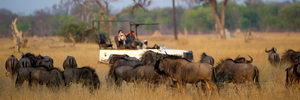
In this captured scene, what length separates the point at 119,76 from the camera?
520 inches

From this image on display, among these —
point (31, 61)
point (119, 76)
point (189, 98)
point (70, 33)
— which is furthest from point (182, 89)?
point (70, 33)

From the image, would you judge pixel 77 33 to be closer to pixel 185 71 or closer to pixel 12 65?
pixel 12 65

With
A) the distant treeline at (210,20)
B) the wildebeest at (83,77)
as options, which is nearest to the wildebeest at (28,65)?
the wildebeest at (83,77)

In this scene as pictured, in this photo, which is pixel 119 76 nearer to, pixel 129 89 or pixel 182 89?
pixel 129 89

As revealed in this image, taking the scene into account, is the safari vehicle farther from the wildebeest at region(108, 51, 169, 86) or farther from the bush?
the bush

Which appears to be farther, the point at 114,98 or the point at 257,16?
the point at 257,16

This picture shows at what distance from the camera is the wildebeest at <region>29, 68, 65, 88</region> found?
12.3m

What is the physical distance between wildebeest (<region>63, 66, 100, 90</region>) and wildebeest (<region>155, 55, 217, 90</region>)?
178cm

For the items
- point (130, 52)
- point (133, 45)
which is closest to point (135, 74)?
point (130, 52)

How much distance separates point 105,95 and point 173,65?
146cm

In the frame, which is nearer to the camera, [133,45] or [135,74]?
[135,74]

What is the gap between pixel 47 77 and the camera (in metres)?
12.4

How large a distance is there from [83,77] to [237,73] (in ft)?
10.8

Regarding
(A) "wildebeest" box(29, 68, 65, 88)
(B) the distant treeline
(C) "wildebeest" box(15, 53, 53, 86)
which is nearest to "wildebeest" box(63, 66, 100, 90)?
(A) "wildebeest" box(29, 68, 65, 88)
